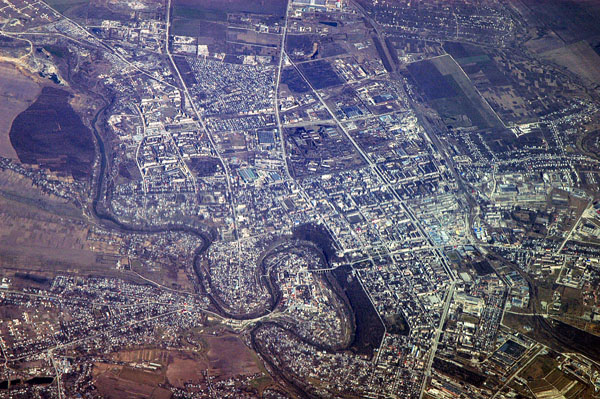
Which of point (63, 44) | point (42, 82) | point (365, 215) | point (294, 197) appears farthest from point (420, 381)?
point (63, 44)

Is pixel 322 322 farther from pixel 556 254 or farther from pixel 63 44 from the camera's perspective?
pixel 63 44

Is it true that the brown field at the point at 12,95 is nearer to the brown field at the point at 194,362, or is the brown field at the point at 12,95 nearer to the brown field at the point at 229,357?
the brown field at the point at 194,362

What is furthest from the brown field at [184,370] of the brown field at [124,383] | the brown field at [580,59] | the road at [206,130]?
the brown field at [580,59]

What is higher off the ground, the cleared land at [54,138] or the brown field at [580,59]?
the brown field at [580,59]

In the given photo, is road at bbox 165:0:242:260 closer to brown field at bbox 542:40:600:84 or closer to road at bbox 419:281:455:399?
road at bbox 419:281:455:399

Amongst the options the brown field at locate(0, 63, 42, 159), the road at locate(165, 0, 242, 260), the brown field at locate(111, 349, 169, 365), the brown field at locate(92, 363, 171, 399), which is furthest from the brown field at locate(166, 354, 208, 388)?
the brown field at locate(0, 63, 42, 159)

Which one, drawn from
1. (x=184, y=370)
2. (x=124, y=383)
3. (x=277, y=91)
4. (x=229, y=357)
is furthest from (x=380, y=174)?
(x=124, y=383)
